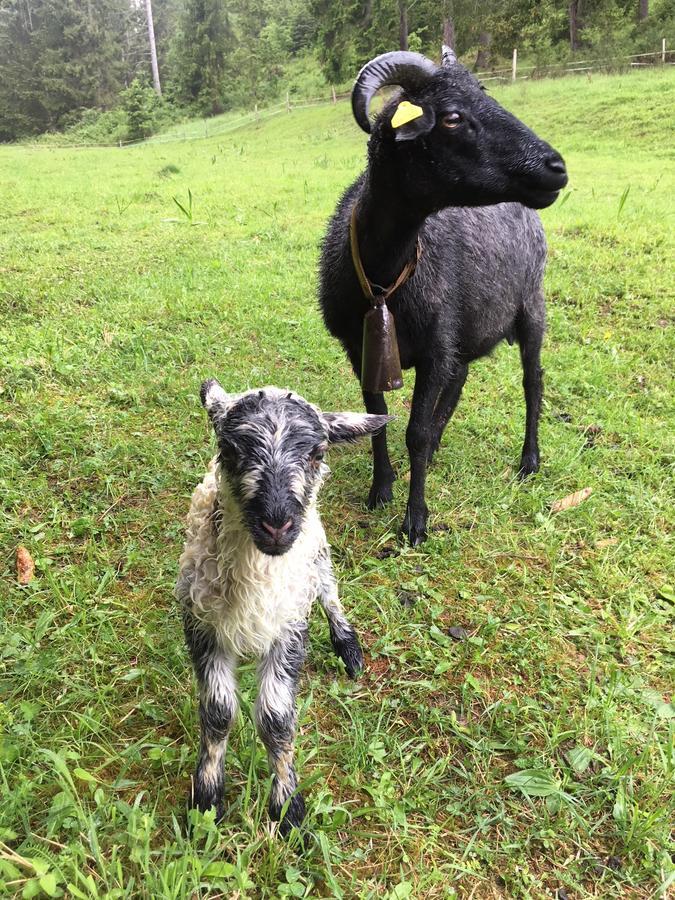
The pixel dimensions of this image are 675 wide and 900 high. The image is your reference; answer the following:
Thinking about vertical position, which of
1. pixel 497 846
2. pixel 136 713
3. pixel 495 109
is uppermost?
pixel 495 109

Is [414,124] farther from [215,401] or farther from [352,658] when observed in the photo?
[352,658]

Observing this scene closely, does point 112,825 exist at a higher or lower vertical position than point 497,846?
higher

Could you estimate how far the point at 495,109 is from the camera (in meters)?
3.20

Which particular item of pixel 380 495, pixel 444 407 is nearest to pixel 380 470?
pixel 380 495

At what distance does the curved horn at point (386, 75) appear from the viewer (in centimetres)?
311

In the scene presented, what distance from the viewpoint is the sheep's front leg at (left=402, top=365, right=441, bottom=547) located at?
12.6 ft

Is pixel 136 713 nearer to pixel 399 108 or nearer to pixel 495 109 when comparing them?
pixel 399 108

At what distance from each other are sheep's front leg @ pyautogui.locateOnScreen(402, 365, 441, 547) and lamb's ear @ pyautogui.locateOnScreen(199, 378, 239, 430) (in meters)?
1.57

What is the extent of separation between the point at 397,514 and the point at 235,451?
224 centimetres

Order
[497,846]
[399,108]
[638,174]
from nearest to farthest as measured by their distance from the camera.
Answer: [497,846]
[399,108]
[638,174]

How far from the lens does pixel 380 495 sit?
13.9ft

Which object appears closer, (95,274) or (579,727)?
(579,727)

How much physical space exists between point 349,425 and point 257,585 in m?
0.75

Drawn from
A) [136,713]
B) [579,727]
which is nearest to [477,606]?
[579,727]
